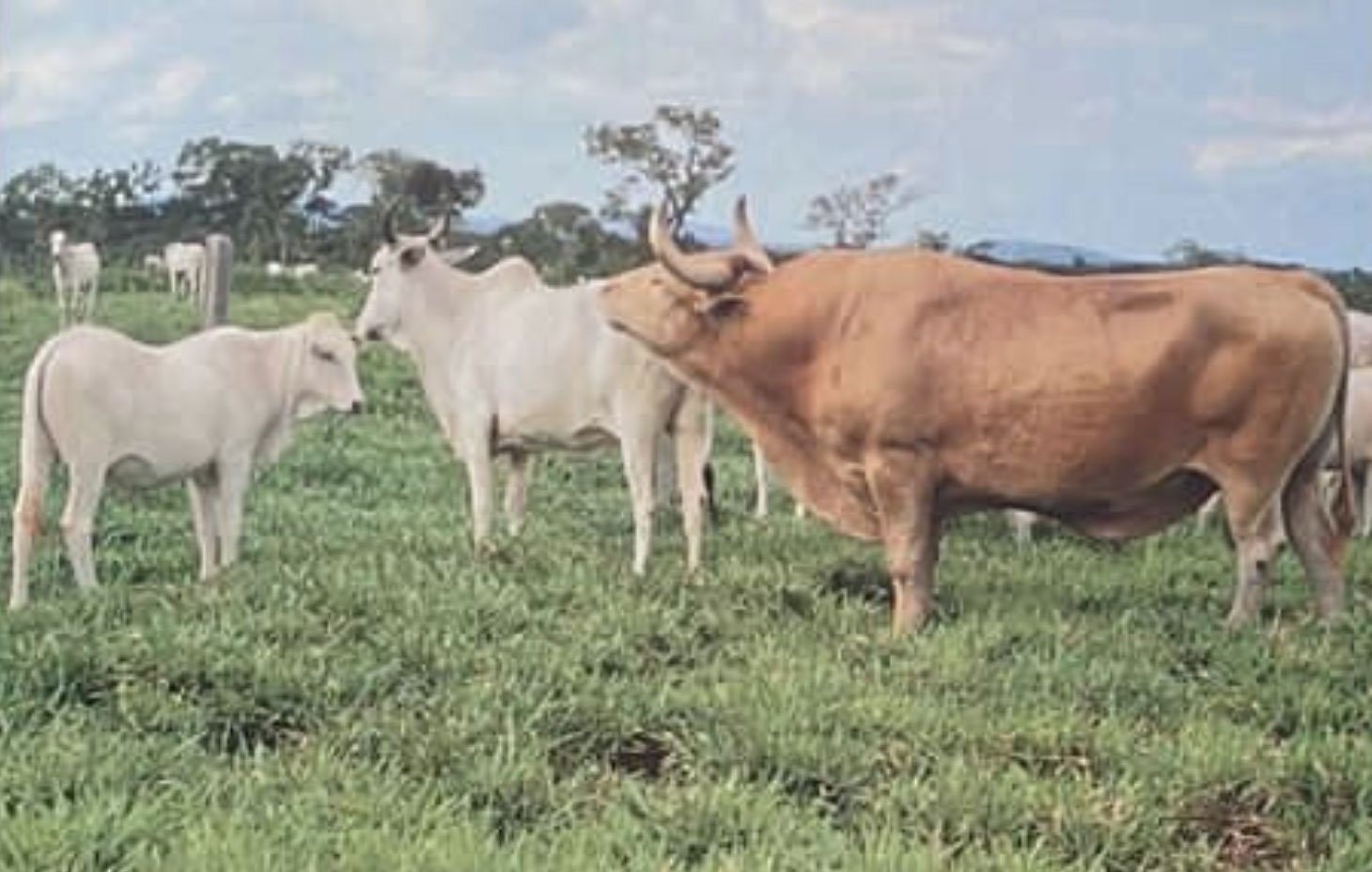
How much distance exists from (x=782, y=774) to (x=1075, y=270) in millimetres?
5379

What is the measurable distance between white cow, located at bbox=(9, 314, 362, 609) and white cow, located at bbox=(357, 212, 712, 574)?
2.07ft

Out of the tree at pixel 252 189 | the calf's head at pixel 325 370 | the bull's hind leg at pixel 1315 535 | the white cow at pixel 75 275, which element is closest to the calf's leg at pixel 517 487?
the calf's head at pixel 325 370

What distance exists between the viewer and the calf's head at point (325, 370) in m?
8.79

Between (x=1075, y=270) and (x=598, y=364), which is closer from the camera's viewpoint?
(x=598, y=364)

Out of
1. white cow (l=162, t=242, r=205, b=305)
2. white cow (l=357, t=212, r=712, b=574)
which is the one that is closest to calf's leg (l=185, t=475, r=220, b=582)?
white cow (l=357, t=212, r=712, b=574)

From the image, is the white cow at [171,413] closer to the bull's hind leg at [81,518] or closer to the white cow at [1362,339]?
the bull's hind leg at [81,518]

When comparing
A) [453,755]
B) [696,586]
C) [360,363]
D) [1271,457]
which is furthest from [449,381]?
[360,363]

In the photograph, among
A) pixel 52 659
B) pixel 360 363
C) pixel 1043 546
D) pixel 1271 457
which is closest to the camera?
pixel 52 659

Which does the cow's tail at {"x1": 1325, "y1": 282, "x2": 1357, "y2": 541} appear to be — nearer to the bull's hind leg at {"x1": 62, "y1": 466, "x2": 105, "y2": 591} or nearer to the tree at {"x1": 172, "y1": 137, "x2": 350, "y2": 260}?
the bull's hind leg at {"x1": 62, "y1": 466, "x2": 105, "y2": 591}

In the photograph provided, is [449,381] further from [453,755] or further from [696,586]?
[453,755]

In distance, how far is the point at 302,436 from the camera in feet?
46.1

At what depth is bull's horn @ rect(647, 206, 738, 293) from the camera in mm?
7777

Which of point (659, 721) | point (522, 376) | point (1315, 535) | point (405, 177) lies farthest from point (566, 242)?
point (659, 721)

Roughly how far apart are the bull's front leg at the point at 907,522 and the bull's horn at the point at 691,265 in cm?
95
